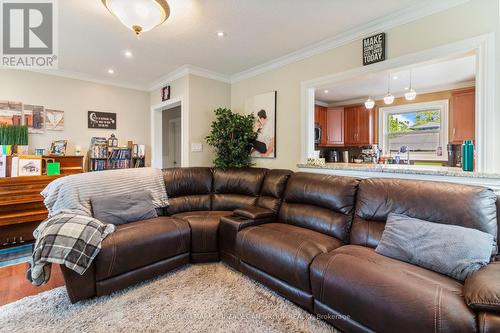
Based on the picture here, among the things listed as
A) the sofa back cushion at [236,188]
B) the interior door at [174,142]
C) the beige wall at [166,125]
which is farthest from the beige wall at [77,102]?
the sofa back cushion at [236,188]

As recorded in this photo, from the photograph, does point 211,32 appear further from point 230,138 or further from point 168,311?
point 168,311

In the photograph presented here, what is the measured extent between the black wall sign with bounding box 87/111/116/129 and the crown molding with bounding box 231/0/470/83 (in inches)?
113

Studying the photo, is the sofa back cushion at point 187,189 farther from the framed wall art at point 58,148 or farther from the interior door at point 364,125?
the interior door at point 364,125

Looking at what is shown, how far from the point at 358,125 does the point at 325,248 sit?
15.3 feet

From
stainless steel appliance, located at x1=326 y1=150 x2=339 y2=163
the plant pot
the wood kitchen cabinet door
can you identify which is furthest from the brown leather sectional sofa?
stainless steel appliance, located at x1=326 y1=150 x2=339 y2=163

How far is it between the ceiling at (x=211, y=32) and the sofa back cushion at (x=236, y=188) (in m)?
1.63

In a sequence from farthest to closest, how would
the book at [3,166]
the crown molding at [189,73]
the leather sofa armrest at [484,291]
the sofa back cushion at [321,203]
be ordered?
the crown molding at [189,73], the book at [3,166], the sofa back cushion at [321,203], the leather sofa armrest at [484,291]

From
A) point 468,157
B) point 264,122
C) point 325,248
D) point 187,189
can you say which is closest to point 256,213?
point 325,248

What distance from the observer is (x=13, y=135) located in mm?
3402

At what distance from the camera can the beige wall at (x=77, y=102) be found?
366cm

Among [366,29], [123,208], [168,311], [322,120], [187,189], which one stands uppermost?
[366,29]

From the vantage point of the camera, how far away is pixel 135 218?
2576mm

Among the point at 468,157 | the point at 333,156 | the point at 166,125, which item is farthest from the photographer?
the point at 333,156

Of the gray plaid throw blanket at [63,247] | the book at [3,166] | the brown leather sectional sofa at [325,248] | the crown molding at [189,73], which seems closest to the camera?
the brown leather sectional sofa at [325,248]
